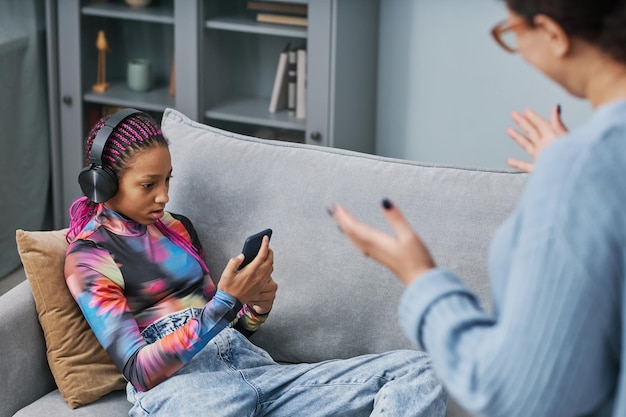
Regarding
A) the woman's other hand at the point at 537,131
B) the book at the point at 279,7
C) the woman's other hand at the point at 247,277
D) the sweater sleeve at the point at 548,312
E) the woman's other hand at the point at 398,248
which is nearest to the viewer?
the sweater sleeve at the point at 548,312

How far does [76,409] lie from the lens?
5.76 ft

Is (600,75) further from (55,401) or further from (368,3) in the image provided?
(368,3)

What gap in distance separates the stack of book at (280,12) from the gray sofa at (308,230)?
1.14 metres

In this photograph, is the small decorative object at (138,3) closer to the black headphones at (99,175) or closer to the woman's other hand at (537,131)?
the black headphones at (99,175)

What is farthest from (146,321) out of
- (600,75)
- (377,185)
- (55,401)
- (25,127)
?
(25,127)

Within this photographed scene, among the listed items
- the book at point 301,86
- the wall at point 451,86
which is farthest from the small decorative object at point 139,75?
the wall at point 451,86

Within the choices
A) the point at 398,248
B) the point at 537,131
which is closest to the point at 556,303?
the point at 398,248

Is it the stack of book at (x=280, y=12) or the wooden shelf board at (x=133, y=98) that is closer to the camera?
the stack of book at (x=280, y=12)

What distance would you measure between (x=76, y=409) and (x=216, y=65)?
1.73m

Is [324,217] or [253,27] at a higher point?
[253,27]

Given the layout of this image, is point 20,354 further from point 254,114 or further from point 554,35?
point 254,114

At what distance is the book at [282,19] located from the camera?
3.08 m

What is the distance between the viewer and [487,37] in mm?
3154

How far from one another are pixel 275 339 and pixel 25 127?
182 cm
